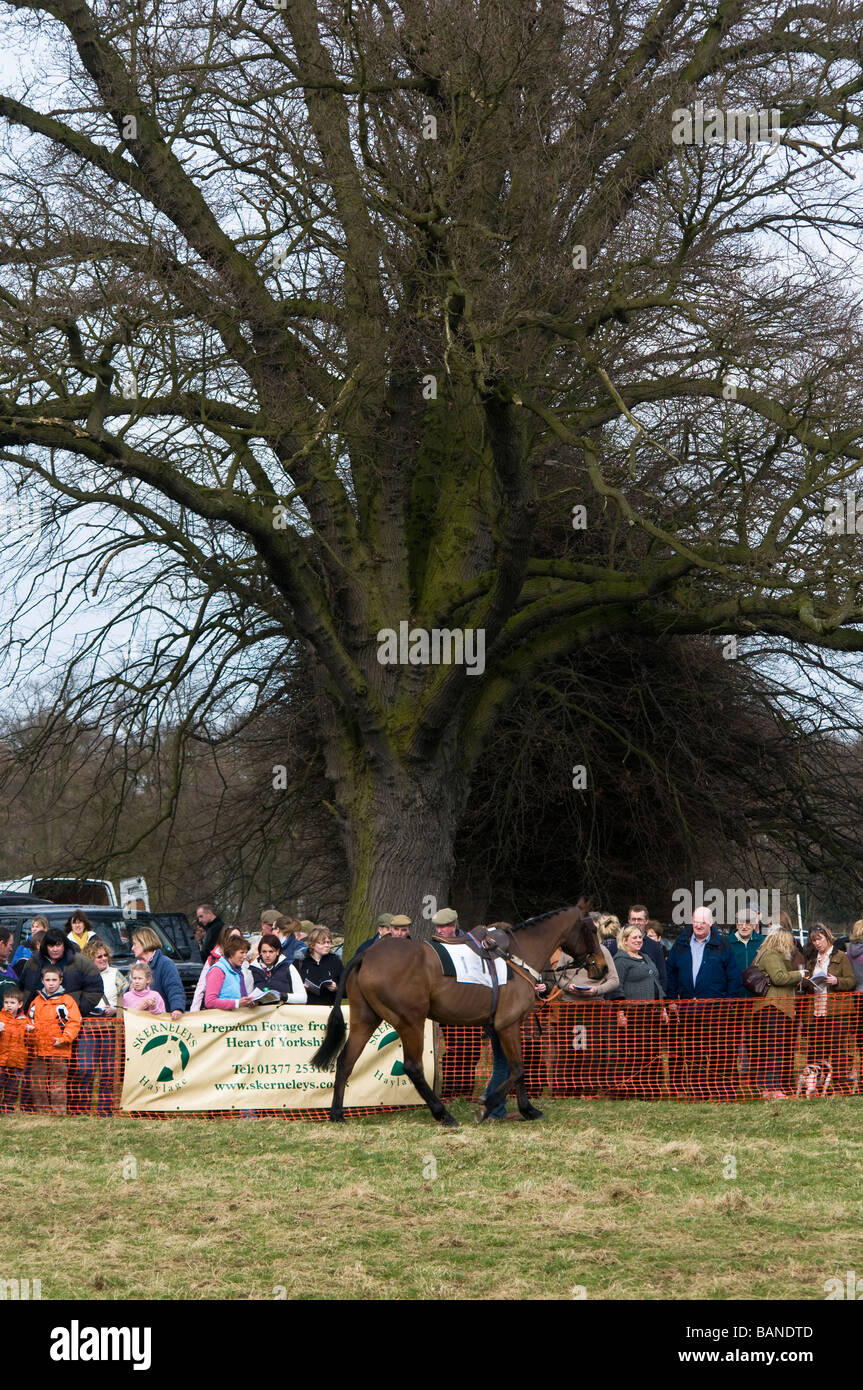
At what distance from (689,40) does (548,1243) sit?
14.4 metres

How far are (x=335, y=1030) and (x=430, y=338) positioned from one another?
22.9ft

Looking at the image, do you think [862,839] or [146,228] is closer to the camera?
[146,228]

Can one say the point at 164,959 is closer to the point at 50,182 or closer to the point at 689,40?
the point at 50,182

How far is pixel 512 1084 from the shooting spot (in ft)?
42.2

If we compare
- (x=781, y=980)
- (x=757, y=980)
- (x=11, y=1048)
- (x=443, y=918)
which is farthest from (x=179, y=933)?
(x=781, y=980)

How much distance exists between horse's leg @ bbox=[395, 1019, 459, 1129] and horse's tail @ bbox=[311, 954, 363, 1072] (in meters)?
0.48

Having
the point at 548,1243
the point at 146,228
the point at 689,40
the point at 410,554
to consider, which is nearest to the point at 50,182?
the point at 146,228

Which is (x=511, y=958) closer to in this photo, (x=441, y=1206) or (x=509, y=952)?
(x=509, y=952)

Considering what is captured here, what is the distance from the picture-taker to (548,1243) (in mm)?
8219

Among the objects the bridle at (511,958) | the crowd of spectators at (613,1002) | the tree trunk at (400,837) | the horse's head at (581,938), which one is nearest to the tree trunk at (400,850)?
the tree trunk at (400,837)

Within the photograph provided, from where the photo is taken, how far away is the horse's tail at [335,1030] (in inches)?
508

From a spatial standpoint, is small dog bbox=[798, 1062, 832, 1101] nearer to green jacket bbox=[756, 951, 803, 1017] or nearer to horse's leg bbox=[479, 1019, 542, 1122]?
green jacket bbox=[756, 951, 803, 1017]

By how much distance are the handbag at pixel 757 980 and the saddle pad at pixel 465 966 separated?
2612 mm

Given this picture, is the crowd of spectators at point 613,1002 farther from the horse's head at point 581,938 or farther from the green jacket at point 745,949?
the horse's head at point 581,938
